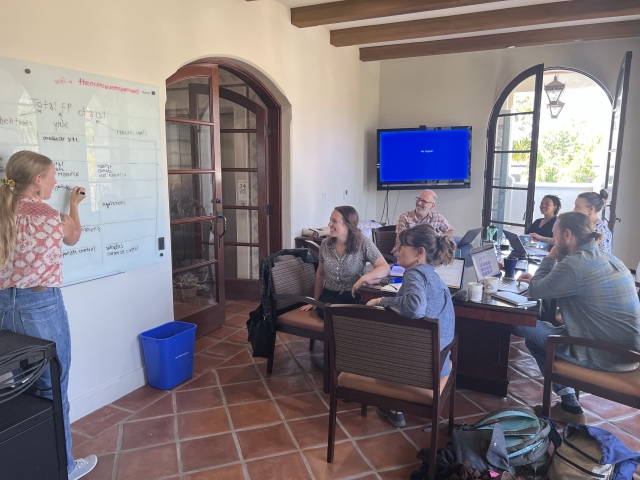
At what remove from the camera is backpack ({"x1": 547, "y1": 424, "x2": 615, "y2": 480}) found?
6.44 ft

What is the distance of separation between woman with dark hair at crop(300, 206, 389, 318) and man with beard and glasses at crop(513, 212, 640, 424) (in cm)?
101

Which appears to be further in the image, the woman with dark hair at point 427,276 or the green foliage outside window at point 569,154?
the green foliage outside window at point 569,154

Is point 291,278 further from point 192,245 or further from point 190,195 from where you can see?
point 190,195

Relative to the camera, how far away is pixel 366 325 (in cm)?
203

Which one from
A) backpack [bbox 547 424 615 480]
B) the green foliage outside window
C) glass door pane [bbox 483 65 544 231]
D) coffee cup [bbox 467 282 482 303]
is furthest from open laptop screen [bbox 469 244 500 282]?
the green foliage outside window

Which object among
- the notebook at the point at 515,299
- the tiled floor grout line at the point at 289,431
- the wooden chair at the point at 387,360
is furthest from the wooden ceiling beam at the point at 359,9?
the tiled floor grout line at the point at 289,431

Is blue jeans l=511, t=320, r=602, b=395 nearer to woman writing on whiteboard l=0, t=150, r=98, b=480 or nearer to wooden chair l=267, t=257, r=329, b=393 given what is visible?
wooden chair l=267, t=257, r=329, b=393

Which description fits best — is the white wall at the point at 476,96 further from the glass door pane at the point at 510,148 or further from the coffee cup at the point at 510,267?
the coffee cup at the point at 510,267

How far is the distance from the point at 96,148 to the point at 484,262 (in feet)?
7.74

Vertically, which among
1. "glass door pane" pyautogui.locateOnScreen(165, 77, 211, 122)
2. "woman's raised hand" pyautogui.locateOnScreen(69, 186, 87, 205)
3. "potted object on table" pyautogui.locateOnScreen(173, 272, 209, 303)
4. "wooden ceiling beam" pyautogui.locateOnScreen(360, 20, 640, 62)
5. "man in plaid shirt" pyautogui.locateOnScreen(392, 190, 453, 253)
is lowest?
"potted object on table" pyautogui.locateOnScreen(173, 272, 209, 303)

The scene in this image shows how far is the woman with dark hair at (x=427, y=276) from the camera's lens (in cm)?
204

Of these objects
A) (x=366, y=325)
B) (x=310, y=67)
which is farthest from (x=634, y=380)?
(x=310, y=67)

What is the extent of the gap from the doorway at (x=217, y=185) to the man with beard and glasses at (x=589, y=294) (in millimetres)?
2457

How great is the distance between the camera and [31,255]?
6.36ft
